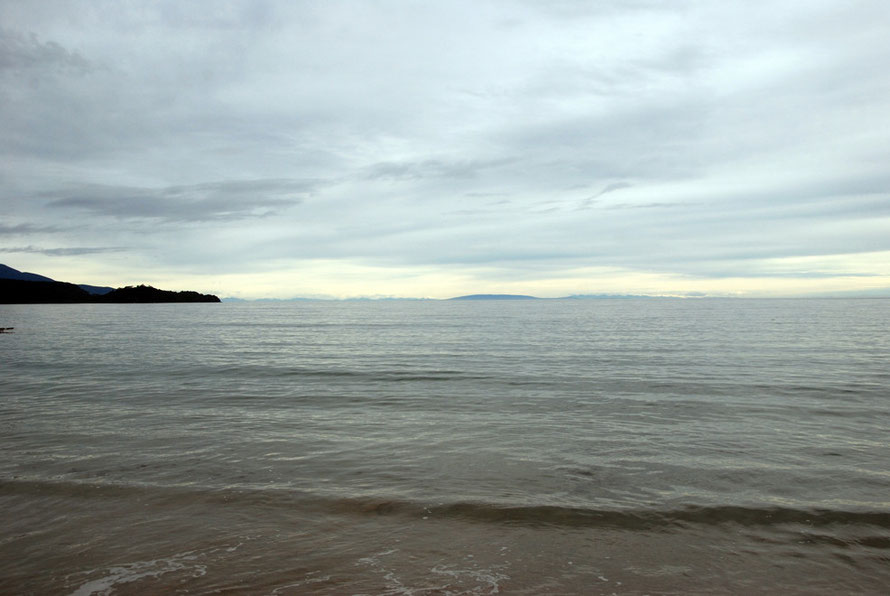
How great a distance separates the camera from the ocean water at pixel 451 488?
669cm

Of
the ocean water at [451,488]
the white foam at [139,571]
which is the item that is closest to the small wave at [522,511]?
the ocean water at [451,488]

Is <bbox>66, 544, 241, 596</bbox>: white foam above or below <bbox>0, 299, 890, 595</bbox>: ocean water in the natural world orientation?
above

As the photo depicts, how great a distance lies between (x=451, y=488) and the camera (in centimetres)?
968

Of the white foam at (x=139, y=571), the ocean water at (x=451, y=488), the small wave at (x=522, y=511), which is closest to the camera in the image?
the white foam at (x=139, y=571)

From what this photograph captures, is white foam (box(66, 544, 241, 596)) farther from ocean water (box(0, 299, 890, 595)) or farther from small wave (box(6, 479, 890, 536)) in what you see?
small wave (box(6, 479, 890, 536))

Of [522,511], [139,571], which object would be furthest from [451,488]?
[139,571]

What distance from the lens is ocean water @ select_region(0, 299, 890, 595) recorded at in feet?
22.0

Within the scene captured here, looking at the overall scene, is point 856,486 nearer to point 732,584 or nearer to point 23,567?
point 732,584

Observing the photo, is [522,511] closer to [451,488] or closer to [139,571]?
[451,488]

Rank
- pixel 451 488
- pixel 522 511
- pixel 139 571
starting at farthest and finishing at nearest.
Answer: pixel 451 488
pixel 522 511
pixel 139 571

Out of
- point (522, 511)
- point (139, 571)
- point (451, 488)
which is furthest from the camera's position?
point (451, 488)

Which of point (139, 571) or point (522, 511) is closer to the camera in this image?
point (139, 571)

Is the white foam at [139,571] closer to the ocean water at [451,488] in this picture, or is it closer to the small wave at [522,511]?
the ocean water at [451,488]

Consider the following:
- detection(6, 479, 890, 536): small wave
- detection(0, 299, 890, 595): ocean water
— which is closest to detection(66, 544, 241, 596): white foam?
detection(0, 299, 890, 595): ocean water
